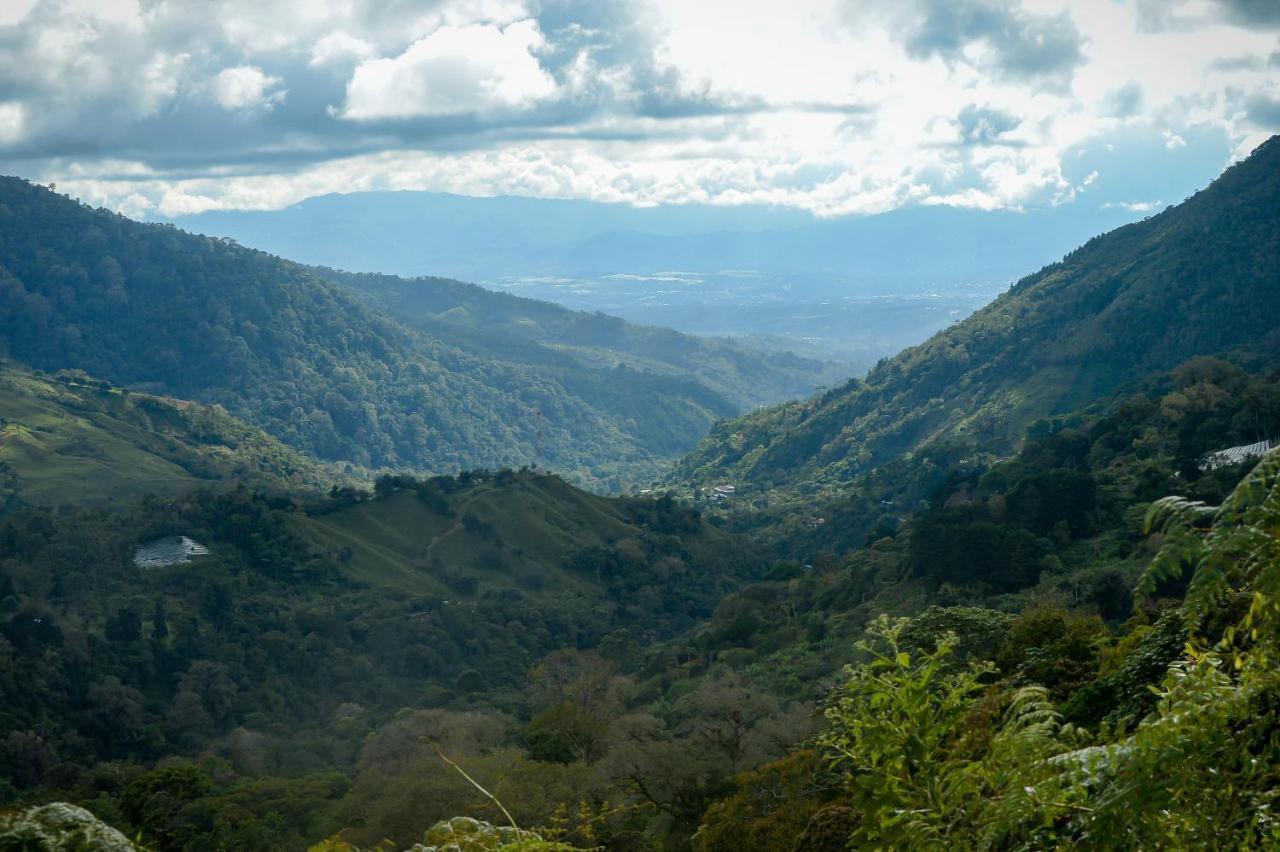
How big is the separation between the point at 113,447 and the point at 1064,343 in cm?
10977

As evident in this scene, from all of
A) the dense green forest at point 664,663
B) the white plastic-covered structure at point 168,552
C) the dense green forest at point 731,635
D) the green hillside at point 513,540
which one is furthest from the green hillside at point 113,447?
the green hillside at point 513,540

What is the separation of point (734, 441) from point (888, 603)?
359 feet

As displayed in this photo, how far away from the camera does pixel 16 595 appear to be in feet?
235

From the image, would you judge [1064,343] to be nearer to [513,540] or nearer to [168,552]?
[513,540]

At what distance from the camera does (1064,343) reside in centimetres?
13100

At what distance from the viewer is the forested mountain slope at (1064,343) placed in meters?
117

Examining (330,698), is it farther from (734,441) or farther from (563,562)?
(734,441)

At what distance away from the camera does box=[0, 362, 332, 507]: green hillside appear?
11238 cm

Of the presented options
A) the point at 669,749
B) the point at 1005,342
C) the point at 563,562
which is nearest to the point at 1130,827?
the point at 669,749

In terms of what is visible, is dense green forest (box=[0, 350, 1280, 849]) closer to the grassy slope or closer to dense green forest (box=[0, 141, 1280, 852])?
dense green forest (box=[0, 141, 1280, 852])

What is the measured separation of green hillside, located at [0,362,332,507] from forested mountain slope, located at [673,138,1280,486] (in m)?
62.0

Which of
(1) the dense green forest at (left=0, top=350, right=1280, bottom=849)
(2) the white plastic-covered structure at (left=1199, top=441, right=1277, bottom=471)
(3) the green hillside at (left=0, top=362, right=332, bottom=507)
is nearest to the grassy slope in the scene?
(1) the dense green forest at (left=0, top=350, right=1280, bottom=849)

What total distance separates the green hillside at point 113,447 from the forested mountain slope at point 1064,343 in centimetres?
6204

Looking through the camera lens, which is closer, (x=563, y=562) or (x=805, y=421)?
(x=563, y=562)
